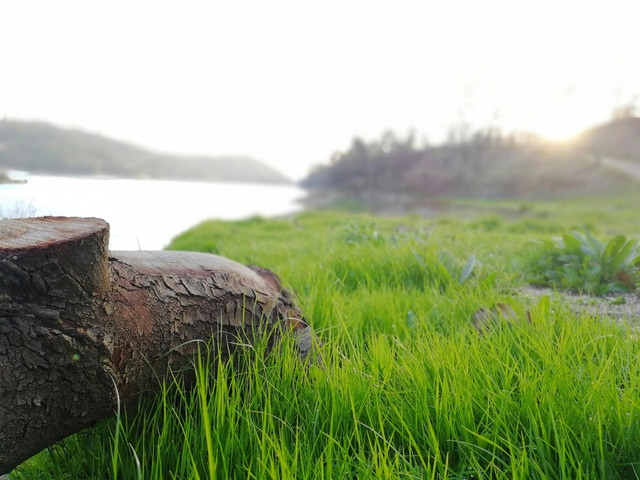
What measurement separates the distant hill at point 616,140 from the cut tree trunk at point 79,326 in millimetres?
42160

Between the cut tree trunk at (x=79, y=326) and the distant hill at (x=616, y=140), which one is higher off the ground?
the distant hill at (x=616, y=140)

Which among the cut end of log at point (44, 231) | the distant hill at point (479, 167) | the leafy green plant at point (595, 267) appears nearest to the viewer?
the cut end of log at point (44, 231)

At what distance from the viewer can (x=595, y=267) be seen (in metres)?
3.16

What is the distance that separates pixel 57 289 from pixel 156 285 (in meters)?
0.35

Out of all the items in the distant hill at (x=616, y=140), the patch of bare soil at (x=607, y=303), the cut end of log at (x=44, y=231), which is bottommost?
the patch of bare soil at (x=607, y=303)

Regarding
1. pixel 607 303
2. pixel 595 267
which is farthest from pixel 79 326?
pixel 595 267

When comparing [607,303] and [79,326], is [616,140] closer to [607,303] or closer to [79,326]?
[607,303]

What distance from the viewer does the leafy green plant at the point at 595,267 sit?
3.09m

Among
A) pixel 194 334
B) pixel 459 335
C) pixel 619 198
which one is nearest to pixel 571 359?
pixel 459 335

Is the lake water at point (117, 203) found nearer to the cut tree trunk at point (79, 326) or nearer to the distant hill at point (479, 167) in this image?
the cut tree trunk at point (79, 326)

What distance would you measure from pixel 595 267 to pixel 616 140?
4344cm

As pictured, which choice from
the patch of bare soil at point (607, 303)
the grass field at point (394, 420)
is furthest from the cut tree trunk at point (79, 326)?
the patch of bare soil at point (607, 303)

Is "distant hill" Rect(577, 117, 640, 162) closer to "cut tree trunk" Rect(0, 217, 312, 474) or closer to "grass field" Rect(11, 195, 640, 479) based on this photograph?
"grass field" Rect(11, 195, 640, 479)

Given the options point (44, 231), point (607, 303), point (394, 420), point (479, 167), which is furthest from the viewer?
point (479, 167)
